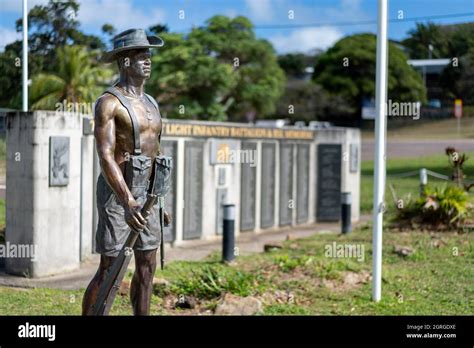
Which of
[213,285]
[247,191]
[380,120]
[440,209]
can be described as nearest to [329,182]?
[247,191]

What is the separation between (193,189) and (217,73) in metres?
26.2

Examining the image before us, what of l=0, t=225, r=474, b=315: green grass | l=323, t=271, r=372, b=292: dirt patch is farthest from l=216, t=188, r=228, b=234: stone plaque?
l=323, t=271, r=372, b=292: dirt patch

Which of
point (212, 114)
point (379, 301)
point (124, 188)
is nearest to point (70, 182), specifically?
point (379, 301)

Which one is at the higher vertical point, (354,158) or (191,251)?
(354,158)

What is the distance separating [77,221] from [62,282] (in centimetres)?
114

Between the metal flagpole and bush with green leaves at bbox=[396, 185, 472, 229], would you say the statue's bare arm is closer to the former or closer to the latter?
the metal flagpole

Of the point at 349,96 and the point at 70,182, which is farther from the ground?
the point at 349,96

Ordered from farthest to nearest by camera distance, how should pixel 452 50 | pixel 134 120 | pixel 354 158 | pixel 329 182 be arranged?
1. pixel 354 158
2. pixel 329 182
3. pixel 452 50
4. pixel 134 120

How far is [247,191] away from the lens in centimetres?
1492

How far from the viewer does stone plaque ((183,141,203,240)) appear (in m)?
13.1

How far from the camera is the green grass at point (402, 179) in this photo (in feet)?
62.0

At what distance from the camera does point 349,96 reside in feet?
168
